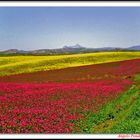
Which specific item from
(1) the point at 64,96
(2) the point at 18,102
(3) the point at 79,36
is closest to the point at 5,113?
(2) the point at 18,102

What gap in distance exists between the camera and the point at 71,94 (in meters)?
20.6

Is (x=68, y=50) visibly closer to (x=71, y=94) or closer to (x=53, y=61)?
(x=71, y=94)

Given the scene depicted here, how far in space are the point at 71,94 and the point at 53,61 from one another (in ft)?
6.88

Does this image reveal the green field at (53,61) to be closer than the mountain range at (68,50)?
No

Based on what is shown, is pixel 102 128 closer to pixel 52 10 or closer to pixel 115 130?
pixel 115 130

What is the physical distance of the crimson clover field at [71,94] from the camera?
19.2m

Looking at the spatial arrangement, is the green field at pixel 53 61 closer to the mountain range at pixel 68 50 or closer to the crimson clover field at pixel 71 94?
Answer: the crimson clover field at pixel 71 94

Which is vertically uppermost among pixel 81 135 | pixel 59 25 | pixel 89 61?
pixel 59 25

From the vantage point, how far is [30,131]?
62.1ft

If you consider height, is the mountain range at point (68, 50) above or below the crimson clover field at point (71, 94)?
above

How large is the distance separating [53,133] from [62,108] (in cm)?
145

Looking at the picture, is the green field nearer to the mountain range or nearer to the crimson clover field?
the crimson clover field

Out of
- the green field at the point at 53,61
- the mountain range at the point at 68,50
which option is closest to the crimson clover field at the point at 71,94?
the green field at the point at 53,61

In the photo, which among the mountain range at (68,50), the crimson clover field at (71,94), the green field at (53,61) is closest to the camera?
the crimson clover field at (71,94)
